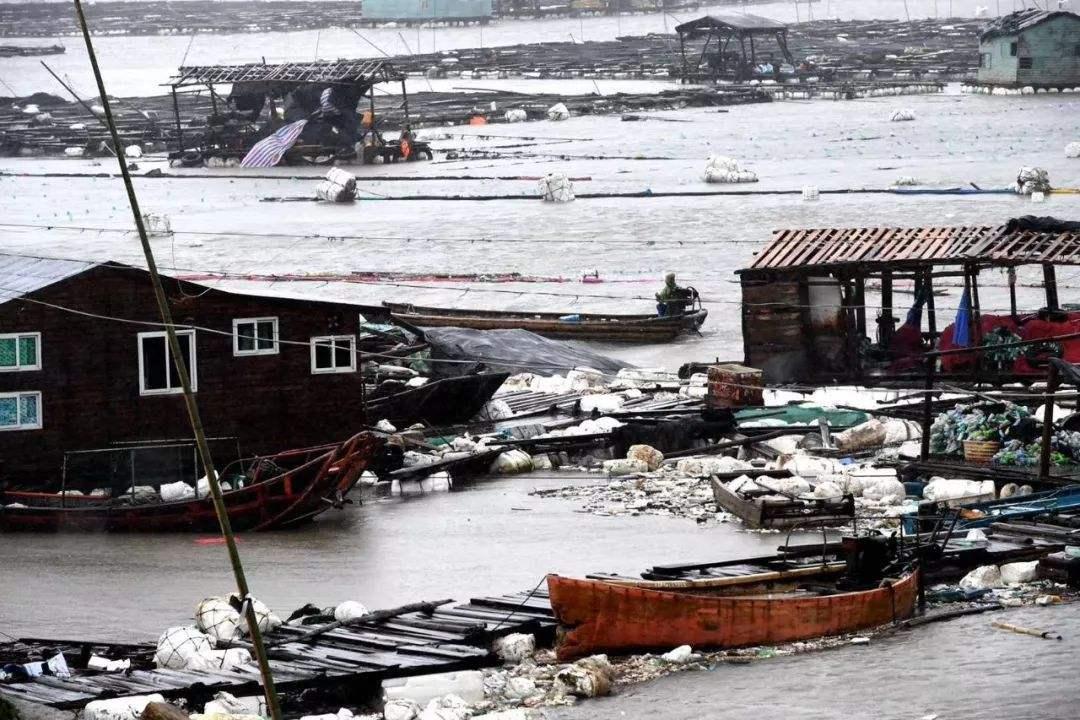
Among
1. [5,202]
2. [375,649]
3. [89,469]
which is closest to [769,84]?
[5,202]

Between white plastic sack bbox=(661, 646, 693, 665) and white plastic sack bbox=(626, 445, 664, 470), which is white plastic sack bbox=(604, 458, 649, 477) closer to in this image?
white plastic sack bbox=(626, 445, 664, 470)

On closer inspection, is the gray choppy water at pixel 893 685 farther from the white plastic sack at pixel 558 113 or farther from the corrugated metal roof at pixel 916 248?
the white plastic sack at pixel 558 113

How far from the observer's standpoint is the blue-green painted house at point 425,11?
168m

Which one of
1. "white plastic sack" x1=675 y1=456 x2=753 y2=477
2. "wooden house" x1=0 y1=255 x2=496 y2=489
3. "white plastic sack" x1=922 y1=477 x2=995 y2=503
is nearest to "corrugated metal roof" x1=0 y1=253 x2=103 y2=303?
"wooden house" x1=0 y1=255 x2=496 y2=489

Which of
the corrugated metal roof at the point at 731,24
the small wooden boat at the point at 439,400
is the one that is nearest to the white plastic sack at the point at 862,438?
the small wooden boat at the point at 439,400

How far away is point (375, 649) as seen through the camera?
15961 mm

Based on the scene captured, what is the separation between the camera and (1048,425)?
20.1m

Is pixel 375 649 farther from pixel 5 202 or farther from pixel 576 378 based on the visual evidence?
pixel 5 202

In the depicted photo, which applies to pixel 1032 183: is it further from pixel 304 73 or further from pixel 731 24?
pixel 731 24

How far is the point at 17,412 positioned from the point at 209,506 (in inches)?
107

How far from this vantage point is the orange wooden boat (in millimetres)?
16188

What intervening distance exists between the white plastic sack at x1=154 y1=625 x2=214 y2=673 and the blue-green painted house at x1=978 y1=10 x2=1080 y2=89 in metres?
80.6

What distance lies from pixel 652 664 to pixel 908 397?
11.5m

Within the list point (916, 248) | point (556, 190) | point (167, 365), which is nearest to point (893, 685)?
point (167, 365)
